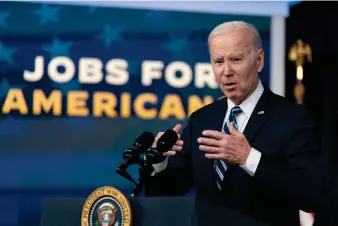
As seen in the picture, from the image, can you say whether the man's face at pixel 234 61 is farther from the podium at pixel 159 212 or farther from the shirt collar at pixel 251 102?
the podium at pixel 159 212

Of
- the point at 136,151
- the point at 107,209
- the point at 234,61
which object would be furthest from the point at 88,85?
the point at 107,209

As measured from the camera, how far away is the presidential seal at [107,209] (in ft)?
5.59

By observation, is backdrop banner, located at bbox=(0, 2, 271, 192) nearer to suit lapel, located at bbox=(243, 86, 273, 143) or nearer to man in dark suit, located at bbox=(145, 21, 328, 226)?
man in dark suit, located at bbox=(145, 21, 328, 226)

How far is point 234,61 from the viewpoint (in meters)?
2.00

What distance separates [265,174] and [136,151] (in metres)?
0.38

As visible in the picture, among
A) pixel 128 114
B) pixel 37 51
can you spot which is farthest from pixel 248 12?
pixel 37 51

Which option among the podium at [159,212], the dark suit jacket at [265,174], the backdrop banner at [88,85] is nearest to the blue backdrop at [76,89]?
the backdrop banner at [88,85]

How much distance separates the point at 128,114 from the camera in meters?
4.00

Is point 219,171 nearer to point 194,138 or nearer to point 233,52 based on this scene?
point 194,138

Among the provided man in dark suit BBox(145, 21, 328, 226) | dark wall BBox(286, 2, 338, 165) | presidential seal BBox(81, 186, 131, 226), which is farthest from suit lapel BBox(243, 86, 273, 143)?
dark wall BBox(286, 2, 338, 165)

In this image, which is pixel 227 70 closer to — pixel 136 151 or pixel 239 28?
pixel 239 28

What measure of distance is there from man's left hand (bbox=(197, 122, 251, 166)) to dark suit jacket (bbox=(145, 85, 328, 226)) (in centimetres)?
7

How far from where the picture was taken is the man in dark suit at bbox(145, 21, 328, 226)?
1.77 meters

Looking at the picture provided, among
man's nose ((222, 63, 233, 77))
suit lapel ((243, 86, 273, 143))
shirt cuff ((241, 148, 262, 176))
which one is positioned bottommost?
shirt cuff ((241, 148, 262, 176))
